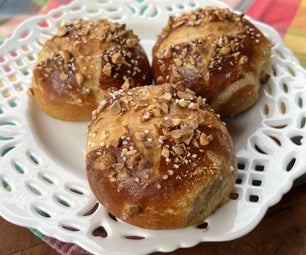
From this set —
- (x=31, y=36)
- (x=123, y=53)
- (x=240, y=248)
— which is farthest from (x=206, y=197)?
(x=31, y=36)

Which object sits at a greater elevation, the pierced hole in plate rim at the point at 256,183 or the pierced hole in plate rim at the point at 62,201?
the pierced hole in plate rim at the point at 62,201

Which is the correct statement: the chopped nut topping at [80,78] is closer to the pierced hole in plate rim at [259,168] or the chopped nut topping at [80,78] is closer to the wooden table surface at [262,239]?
the wooden table surface at [262,239]

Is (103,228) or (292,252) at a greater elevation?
(103,228)

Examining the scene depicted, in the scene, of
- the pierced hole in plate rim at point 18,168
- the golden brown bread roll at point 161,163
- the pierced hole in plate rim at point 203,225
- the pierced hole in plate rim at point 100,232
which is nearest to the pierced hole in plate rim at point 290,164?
the golden brown bread roll at point 161,163

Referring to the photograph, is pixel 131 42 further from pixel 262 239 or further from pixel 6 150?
pixel 262 239

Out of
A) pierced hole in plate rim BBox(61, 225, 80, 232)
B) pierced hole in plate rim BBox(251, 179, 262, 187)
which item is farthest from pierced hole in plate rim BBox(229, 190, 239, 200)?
pierced hole in plate rim BBox(61, 225, 80, 232)

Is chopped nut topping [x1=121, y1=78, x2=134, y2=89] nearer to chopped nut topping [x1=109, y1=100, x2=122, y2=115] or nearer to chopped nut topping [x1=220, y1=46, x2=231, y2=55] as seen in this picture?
chopped nut topping [x1=109, y1=100, x2=122, y2=115]

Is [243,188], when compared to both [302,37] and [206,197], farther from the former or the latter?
[302,37]
